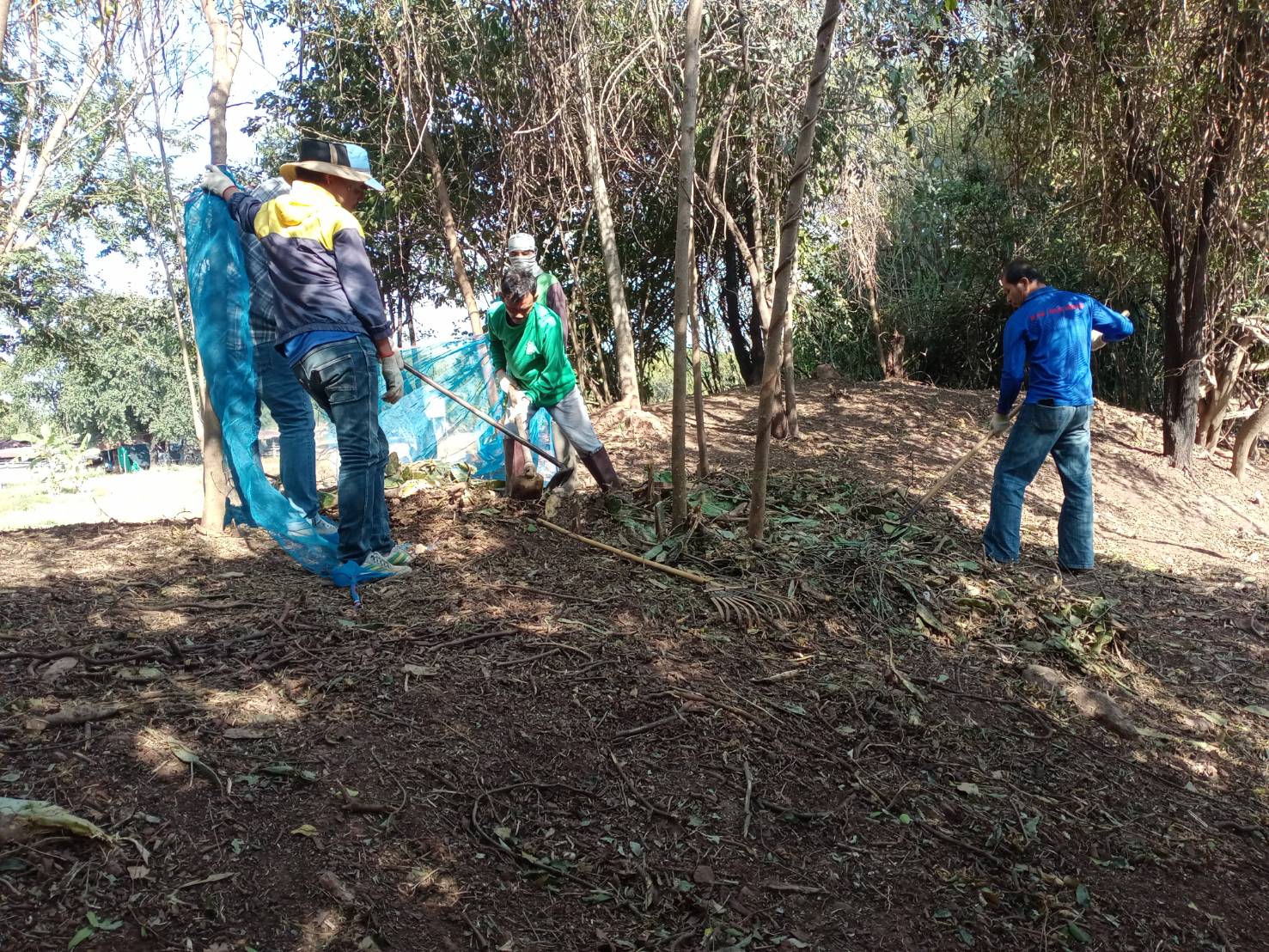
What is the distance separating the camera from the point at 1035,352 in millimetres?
4727

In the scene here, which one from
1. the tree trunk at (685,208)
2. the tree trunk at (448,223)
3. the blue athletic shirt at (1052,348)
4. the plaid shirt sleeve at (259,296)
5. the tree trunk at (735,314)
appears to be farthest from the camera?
the tree trunk at (735,314)

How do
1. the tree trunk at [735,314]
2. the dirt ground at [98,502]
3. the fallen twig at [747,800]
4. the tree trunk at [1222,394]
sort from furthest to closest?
the dirt ground at [98,502] → the tree trunk at [735,314] → the tree trunk at [1222,394] → the fallen twig at [747,800]

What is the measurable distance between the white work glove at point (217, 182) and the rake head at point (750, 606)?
8.59 feet

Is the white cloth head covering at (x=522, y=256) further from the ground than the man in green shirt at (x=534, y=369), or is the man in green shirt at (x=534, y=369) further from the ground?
the white cloth head covering at (x=522, y=256)

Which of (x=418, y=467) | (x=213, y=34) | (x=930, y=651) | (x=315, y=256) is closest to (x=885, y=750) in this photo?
(x=930, y=651)

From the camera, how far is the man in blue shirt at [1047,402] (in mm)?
4660

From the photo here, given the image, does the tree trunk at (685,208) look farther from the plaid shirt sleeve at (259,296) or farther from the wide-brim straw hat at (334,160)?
the plaid shirt sleeve at (259,296)

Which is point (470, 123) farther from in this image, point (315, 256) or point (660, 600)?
→ point (660, 600)

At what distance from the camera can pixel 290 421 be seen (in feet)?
13.4

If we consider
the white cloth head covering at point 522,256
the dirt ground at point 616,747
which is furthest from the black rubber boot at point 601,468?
the white cloth head covering at point 522,256

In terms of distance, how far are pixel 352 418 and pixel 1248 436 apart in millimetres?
7933

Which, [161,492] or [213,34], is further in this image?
[161,492]

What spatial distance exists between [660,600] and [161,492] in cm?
1744

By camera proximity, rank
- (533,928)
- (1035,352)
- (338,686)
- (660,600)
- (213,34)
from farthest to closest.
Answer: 1. (1035,352)
2. (213,34)
3. (660,600)
4. (338,686)
5. (533,928)
